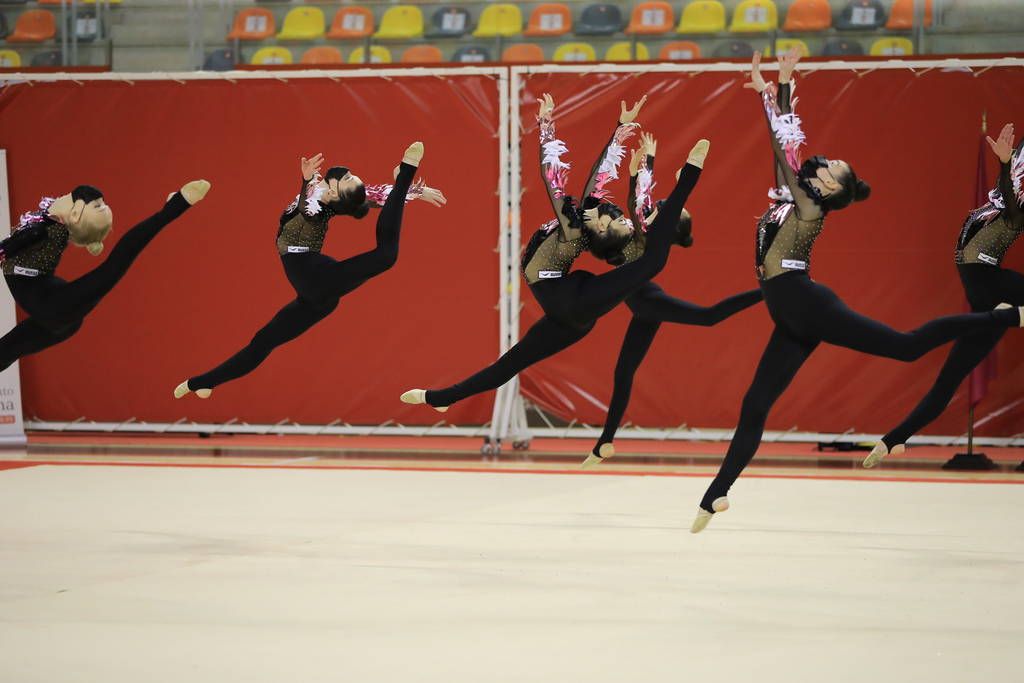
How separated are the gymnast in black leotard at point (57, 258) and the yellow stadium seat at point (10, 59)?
596 centimetres

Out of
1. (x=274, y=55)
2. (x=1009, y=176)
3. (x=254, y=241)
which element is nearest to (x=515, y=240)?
(x=254, y=241)

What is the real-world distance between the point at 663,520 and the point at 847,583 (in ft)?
5.44

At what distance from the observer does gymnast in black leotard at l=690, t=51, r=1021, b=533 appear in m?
5.22

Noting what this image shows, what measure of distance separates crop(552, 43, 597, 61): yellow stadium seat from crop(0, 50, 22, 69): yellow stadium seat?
5.14 m

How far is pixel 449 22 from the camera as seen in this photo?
1230 cm

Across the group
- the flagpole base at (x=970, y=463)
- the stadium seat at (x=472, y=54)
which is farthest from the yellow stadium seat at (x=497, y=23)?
the flagpole base at (x=970, y=463)

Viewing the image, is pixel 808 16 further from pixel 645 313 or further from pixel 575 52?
pixel 645 313

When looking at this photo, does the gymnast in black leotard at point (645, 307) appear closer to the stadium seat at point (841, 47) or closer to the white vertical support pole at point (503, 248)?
the white vertical support pole at point (503, 248)

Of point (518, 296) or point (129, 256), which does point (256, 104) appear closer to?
point (518, 296)

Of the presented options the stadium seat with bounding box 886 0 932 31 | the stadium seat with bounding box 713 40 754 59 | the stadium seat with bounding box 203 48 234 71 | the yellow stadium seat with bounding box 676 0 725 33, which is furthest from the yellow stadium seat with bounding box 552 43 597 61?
the stadium seat with bounding box 203 48 234 71

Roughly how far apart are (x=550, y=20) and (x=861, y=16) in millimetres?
3022

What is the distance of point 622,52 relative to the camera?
1198 centimetres

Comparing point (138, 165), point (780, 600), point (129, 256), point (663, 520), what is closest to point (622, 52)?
point (138, 165)

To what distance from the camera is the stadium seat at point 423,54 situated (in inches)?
488
